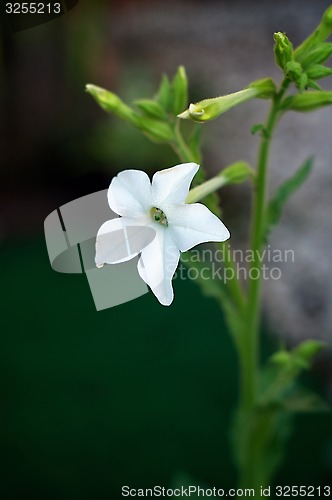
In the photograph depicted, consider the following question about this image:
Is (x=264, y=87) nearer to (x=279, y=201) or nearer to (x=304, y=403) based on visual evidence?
(x=279, y=201)

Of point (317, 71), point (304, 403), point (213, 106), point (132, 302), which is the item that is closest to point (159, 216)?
point (213, 106)

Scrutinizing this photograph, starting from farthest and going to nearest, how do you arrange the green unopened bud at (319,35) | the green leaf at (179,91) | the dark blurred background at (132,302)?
the dark blurred background at (132,302) < the green leaf at (179,91) < the green unopened bud at (319,35)

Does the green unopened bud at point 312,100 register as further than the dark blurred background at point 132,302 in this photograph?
No

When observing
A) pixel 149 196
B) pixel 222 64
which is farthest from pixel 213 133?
pixel 149 196

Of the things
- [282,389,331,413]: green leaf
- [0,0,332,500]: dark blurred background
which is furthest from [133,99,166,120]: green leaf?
[0,0,332,500]: dark blurred background

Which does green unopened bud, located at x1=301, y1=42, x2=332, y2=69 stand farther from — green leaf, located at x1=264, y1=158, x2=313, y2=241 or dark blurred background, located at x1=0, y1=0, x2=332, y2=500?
dark blurred background, located at x1=0, y1=0, x2=332, y2=500

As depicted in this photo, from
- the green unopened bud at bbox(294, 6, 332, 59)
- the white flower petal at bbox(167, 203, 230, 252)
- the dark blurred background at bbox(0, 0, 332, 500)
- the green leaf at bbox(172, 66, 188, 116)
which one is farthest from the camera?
the dark blurred background at bbox(0, 0, 332, 500)

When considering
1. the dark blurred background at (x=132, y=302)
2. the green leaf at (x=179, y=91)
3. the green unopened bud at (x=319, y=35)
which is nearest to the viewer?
the green unopened bud at (x=319, y=35)

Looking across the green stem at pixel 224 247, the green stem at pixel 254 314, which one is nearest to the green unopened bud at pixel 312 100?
the green stem at pixel 254 314

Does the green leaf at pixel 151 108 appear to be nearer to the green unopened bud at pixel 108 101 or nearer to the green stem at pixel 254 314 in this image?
the green unopened bud at pixel 108 101
